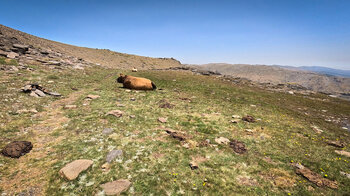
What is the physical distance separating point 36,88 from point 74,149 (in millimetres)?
10765

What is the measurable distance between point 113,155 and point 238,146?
634 centimetres

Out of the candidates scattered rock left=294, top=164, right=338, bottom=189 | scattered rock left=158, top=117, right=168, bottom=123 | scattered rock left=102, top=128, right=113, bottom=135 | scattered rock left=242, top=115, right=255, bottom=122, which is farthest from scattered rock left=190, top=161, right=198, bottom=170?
scattered rock left=242, top=115, right=255, bottom=122

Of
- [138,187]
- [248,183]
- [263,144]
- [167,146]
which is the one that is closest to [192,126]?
[167,146]

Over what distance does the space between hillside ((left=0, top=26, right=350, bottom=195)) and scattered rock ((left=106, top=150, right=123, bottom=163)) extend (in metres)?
0.04

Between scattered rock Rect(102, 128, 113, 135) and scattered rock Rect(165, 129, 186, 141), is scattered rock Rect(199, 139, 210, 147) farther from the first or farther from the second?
scattered rock Rect(102, 128, 113, 135)

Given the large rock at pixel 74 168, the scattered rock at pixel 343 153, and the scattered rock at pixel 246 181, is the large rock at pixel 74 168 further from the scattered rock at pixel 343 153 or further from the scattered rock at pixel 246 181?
the scattered rock at pixel 343 153

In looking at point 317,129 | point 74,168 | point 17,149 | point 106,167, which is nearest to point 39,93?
point 17,149

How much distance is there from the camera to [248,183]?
18.6ft

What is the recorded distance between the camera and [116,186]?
5.04 m

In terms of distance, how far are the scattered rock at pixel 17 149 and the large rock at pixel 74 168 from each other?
224cm

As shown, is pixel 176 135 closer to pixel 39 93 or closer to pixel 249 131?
pixel 249 131

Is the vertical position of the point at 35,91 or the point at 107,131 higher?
the point at 35,91

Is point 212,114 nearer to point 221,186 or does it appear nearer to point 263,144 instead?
point 263,144

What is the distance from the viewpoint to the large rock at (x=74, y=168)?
522 centimetres
